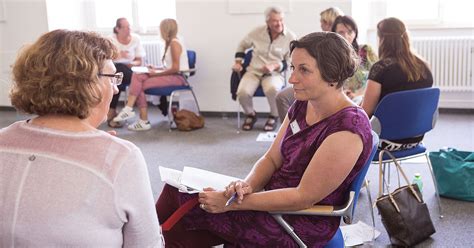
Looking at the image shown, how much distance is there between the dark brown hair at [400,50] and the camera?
3111 mm

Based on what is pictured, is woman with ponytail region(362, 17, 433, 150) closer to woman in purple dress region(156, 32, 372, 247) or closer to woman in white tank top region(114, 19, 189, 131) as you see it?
woman in purple dress region(156, 32, 372, 247)

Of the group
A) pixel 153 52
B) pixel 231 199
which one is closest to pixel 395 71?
pixel 231 199

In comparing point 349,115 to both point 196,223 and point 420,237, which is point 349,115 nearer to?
point 196,223

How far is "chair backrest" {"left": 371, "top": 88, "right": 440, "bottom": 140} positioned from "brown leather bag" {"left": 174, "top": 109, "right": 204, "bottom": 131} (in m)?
2.94

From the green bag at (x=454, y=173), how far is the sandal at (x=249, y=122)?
2.43 m

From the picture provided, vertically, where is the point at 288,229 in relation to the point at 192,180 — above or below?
below

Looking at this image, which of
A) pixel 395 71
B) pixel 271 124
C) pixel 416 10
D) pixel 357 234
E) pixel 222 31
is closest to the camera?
pixel 357 234

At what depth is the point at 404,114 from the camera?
295 cm

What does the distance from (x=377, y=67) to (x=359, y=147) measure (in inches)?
57.0

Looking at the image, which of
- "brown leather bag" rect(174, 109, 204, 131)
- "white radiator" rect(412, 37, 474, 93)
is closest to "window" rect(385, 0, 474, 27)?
"white radiator" rect(412, 37, 474, 93)

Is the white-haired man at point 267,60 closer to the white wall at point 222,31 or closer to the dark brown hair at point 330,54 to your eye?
the white wall at point 222,31

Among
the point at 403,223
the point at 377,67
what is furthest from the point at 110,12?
the point at 403,223

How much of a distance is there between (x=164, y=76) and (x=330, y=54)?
4.06 m

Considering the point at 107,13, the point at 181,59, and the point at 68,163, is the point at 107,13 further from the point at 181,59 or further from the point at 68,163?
the point at 68,163
